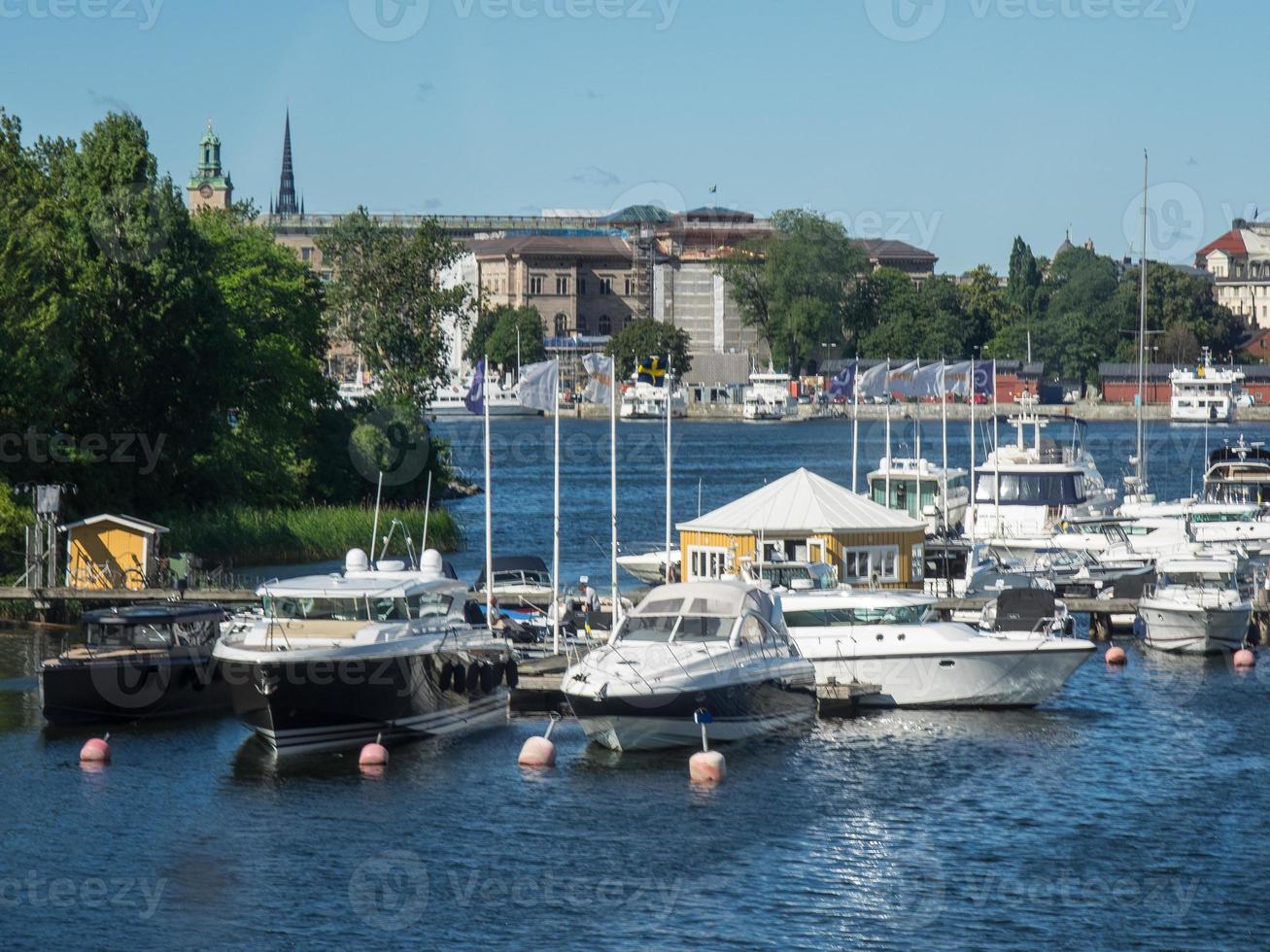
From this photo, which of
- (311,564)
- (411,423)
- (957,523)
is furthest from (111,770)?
(411,423)

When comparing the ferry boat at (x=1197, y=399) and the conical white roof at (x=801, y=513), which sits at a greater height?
the ferry boat at (x=1197, y=399)

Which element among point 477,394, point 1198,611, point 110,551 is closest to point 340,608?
point 110,551

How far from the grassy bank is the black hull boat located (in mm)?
17610

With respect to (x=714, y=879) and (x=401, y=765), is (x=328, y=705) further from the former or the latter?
(x=714, y=879)

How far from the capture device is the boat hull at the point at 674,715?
115 feet

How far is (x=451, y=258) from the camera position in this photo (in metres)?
104

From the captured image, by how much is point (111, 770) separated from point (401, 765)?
15.5ft

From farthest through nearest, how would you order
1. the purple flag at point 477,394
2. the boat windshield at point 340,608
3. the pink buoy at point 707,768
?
the purple flag at point 477,394 < the boat windshield at point 340,608 < the pink buoy at point 707,768


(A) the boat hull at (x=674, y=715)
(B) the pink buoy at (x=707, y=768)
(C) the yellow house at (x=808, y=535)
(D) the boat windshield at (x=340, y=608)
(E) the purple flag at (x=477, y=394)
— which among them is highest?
(E) the purple flag at (x=477, y=394)

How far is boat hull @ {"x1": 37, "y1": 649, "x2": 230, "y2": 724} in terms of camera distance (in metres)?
37.5

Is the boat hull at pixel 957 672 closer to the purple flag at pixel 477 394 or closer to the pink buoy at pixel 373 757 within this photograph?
the pink buoy at pixel 373 757

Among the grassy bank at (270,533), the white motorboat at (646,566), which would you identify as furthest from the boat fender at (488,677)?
the grassy bank at (270,533)

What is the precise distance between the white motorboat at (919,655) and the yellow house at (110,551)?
55.6ft

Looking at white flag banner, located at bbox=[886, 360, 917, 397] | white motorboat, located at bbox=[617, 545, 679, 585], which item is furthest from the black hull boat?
white flag banner, located at bbox=[886, 360, 917, 397]
